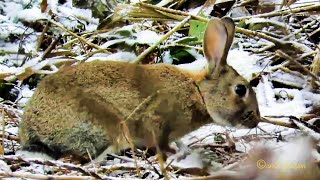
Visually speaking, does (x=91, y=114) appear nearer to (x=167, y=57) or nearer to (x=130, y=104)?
(x=130, y=104)

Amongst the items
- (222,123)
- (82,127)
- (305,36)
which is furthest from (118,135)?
(305,36)

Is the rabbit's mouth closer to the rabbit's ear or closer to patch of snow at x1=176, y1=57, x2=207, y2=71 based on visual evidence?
the rabbit's ear

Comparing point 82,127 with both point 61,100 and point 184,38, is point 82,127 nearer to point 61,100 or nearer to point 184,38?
point 61,100

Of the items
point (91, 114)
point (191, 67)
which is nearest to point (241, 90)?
point (191, 67)

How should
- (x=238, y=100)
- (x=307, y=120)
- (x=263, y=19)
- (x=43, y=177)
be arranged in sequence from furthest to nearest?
(x=263, y=19) < (x=238, y=100) < (x=307, y=120) < (x=43, y=177)

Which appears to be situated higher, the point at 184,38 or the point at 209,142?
the point at 184,38

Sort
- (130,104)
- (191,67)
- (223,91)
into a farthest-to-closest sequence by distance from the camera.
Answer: (191,67)
(223,91)
(130,104)
